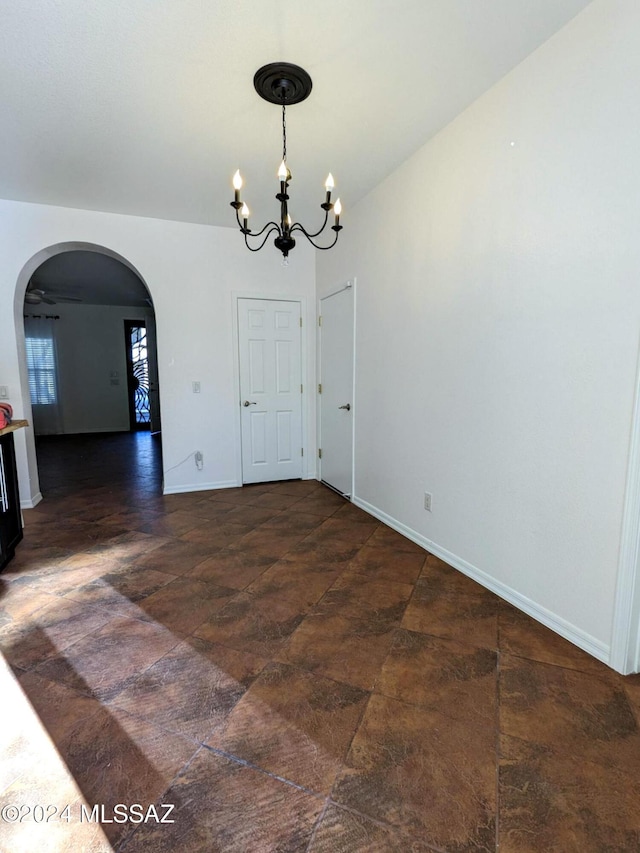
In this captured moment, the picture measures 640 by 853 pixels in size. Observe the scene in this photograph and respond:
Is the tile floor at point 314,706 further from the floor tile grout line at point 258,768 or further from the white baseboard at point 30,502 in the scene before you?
the white baseboard at point 30,502

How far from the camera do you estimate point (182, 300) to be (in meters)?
4.14

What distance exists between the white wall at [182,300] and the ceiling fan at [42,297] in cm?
309

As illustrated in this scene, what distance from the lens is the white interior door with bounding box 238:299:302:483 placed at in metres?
4.44

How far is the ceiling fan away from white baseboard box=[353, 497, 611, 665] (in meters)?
6.66

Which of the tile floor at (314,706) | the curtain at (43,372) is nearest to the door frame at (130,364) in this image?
the curtain at (43,372)

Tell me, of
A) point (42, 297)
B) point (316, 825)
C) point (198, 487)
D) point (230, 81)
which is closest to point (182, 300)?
point (198, 487)

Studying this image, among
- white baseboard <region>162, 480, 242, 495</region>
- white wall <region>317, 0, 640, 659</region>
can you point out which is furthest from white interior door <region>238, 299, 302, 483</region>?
white wall <region>317, 0, 640, 659</region>

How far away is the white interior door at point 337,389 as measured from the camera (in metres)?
3.91

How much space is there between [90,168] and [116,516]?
2.77 meters

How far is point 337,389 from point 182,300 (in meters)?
1.81

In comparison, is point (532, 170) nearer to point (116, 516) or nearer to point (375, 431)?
point (375, 431)

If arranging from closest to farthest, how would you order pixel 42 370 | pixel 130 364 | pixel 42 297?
pixel 42 297
pixel 42 370
pixel 130 364

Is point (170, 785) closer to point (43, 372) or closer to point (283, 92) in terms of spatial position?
point (283, 92)

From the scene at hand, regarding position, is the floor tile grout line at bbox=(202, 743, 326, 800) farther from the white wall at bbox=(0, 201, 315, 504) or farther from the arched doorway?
the arched doorway
